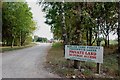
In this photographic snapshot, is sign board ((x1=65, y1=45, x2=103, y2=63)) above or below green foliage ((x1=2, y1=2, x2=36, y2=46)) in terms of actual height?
below

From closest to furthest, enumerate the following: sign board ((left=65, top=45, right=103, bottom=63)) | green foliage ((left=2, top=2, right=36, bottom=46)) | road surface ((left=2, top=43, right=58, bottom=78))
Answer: road surface ((left=2, top=43, right=58, bottom=78)) < sign board ((left=65, top=45, right=103, bottom=63)) < green foliage ((left=2, top=2, right=36, bottom=46))

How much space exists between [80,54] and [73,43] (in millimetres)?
1105

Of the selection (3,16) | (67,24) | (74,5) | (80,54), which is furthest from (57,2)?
(3,16)

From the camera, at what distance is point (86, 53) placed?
362 inches

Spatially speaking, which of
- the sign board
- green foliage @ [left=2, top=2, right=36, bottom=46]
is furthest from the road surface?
green foliage @ [left=2, top=2, right=36, bottom=46]

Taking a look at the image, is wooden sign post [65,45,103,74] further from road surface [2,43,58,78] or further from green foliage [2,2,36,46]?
green foliage [2,2,36,46]

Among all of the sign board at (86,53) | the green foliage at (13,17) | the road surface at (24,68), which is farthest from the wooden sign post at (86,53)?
the green foliage at (13,17)

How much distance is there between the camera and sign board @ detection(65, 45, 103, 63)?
28.9ft

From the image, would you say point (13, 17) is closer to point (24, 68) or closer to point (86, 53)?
point (24, 68)

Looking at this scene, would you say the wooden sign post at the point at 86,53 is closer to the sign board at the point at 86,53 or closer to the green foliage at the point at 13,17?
the sign board at the point at 86,53

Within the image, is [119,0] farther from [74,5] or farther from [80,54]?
[80,54]

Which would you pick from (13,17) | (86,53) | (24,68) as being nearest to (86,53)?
(86,53)

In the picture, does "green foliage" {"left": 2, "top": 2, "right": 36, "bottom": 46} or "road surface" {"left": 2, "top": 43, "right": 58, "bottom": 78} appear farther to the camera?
"green foliage" {"left": 2, "top": 2, "right": 36, "bottom": 46}

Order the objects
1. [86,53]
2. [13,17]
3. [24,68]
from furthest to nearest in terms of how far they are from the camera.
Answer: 1. [13,17]
2. [24,68]
3. [86,53]
